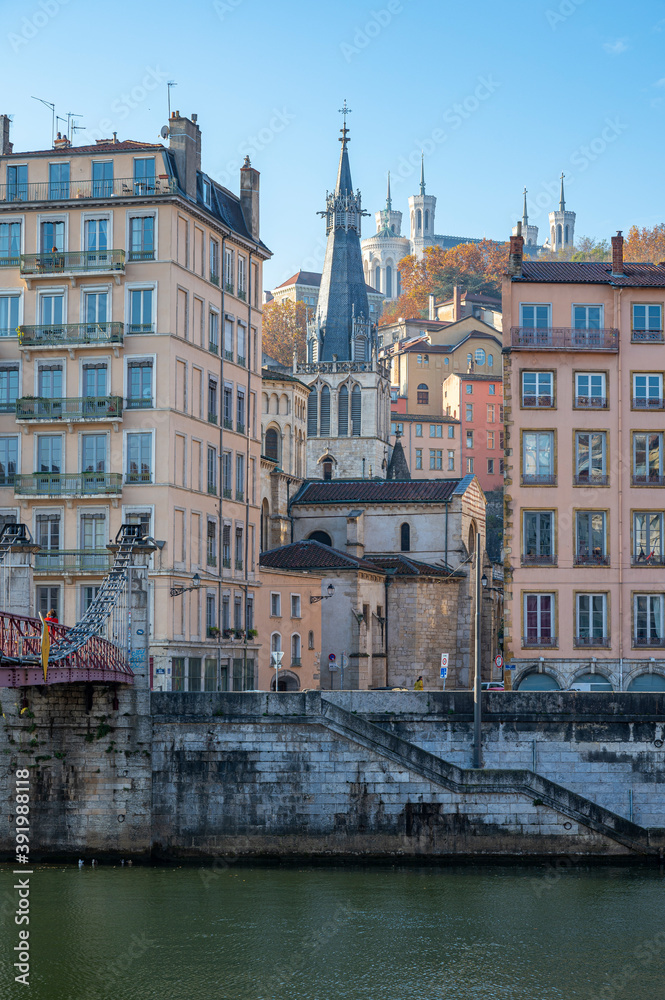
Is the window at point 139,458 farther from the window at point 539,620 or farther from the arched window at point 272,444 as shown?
the arched window at point 272,444

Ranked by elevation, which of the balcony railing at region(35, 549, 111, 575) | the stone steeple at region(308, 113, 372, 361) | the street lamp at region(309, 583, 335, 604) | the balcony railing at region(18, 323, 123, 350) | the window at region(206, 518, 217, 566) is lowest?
the street lamp at region(309, 583, 335, 604)

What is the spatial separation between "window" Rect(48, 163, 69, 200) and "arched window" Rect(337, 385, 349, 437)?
6210cm

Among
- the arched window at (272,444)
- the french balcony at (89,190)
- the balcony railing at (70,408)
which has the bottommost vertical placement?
the balcony railing at (70,408)

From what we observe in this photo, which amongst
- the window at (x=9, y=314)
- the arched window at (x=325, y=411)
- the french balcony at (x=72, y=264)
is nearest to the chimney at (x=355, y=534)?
the arched window at (x=325, y=411)

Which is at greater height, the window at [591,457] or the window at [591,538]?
the window at [591,457]

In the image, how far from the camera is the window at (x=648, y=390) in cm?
5888

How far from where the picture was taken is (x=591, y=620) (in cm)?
5797

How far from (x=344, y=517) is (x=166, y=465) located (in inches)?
1468

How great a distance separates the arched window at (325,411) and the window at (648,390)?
215 ft

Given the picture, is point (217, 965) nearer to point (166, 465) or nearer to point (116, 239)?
point (166, 465)

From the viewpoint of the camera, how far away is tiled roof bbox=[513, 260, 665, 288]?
2336 inches

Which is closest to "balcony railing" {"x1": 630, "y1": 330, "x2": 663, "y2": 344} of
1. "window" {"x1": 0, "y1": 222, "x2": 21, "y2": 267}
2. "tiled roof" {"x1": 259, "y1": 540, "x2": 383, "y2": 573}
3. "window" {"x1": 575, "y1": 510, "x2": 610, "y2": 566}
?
"window" {"x1": 575, "y1": 510, "x2": 610, "y2": 566}

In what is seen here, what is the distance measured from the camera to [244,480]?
227ft

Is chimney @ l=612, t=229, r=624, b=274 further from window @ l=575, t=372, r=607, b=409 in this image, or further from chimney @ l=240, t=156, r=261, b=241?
chimney @ l=240, t=156, r=261, b=241
